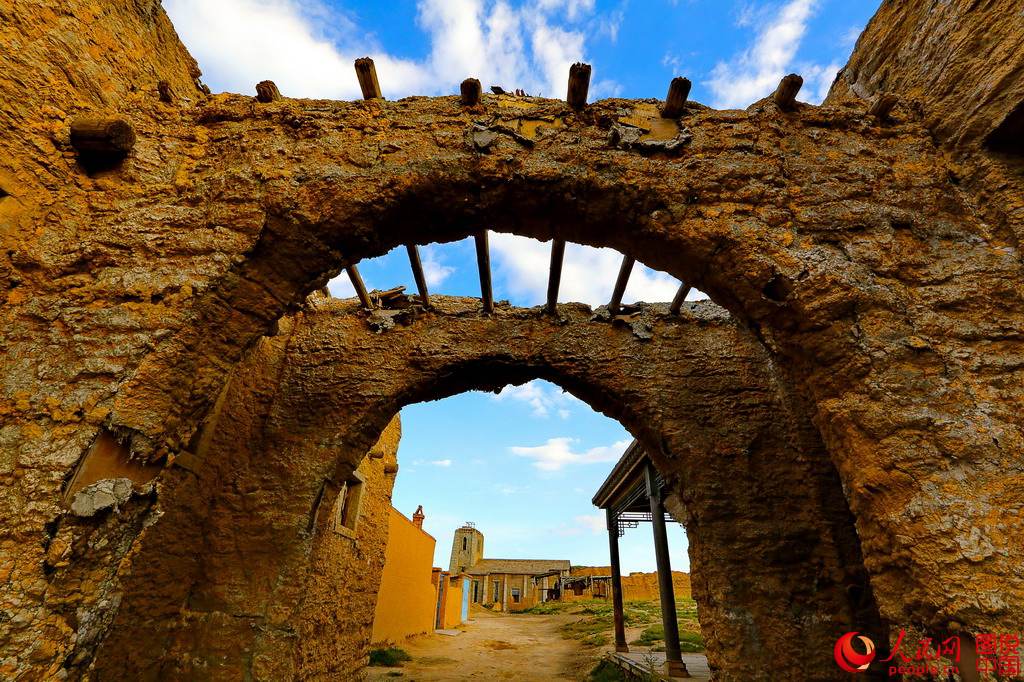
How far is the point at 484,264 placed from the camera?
3.76m

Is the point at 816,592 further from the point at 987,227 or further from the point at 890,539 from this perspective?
the point at 987,227

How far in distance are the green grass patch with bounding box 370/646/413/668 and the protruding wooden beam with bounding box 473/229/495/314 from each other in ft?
23.4

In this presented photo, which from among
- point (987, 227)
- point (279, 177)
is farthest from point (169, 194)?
point (987, 227)

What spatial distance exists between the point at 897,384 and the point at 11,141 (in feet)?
13.1

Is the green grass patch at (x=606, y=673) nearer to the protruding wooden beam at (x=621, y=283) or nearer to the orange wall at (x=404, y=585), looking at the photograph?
the orange wall at (x=404, y=585)

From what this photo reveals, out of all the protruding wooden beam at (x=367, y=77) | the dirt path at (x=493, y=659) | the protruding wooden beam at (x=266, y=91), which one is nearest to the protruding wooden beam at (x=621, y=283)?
the protruding wooden beam at (x=367, y=77)

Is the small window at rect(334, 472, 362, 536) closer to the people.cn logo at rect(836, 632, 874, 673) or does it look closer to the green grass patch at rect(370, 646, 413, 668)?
the green grass patch at rect(370, 646, 413, 668)

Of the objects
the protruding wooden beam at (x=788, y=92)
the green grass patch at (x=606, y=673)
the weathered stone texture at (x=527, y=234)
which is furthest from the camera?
the green grass patch at (x=606, y=673)

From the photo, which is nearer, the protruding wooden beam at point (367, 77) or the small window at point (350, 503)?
the protruding wooden beam at point (367, 77)

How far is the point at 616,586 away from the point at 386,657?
14.1 ft

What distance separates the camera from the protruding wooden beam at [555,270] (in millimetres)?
3598

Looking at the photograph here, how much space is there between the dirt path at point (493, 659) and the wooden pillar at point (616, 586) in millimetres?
739

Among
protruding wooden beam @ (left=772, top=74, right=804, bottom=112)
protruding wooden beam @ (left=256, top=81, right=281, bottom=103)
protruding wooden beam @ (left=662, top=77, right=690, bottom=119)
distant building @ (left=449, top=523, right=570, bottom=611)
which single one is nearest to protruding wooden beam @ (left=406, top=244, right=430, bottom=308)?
protruding wooden beam @ (left=256, top=81, right=281, bottom=103)

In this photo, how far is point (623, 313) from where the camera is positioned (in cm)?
484
